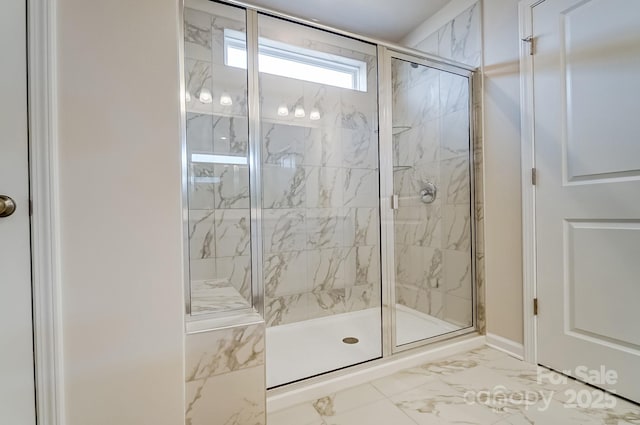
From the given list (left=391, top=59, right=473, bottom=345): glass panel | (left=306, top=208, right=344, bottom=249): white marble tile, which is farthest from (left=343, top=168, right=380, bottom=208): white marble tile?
(left=391, top=59, right=473, bottom=345): glass panel

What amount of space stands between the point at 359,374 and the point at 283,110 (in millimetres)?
1998

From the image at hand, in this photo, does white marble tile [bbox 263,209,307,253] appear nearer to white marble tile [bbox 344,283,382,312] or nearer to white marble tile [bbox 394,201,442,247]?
white marble tile [bbox 344,283,382,312]

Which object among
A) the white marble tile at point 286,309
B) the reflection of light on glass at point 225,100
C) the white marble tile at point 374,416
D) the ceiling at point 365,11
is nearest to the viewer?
the white marble tile at point 374,416

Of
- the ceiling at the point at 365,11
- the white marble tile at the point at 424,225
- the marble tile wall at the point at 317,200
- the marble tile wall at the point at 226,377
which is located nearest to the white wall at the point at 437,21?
the ceiling at the point at 365,11

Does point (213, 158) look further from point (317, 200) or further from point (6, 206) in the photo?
point (6, 206)

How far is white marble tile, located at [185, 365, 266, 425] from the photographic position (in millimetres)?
1068

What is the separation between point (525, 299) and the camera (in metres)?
Answer: 1.76

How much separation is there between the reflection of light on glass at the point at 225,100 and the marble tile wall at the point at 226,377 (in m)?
1.55

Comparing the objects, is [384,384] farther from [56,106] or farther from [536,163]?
[56,106]

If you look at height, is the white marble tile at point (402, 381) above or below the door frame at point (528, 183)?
below

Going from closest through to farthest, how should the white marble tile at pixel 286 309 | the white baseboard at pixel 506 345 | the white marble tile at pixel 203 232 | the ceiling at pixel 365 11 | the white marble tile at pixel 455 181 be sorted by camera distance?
the white baseboard at pixel 506 345 → the white marble tile at pixel 203 232 → the white marble tile at pixel 455 181 → the ceiling at pixel 365 11 → the white marble tile at pixel 286 309

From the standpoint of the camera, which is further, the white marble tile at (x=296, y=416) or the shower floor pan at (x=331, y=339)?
the shower floor pan at (x=331, y=339)

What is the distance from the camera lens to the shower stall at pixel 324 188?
169cm

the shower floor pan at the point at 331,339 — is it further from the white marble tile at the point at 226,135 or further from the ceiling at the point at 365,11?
the ceiling at the point at 365,11
